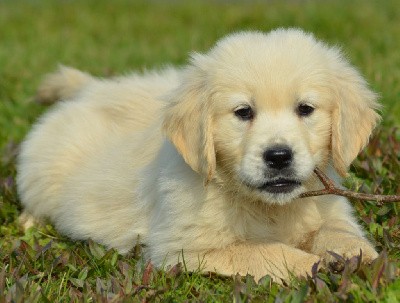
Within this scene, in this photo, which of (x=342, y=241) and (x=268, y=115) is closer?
(x=268, y=115)

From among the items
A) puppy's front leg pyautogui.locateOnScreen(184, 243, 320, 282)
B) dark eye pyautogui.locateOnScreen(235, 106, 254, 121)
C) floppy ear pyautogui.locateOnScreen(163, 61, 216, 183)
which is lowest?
puppy's front leg pyautogui.locateOnScreen(184, 243, 320, 282)

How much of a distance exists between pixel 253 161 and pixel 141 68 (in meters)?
4.31

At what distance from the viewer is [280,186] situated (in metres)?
3.78

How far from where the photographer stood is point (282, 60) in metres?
3.80

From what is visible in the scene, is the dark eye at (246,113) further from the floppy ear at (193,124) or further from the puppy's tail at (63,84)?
the puppy's tail at (63,84)

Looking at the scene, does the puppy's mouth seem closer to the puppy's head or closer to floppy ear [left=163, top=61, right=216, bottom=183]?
the puppy's head

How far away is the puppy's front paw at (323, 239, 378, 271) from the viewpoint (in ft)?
11.6

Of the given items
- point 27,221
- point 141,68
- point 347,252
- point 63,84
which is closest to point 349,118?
point 347,252

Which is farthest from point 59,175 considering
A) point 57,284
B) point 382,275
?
point 382,275

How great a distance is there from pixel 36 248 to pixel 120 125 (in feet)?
3.49

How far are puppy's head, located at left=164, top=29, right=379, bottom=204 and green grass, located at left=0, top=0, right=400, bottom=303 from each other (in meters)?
0.46

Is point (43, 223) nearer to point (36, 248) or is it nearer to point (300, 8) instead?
point (36, 248)

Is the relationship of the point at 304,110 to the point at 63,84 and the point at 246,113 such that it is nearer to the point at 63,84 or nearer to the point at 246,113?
the point at 246,113

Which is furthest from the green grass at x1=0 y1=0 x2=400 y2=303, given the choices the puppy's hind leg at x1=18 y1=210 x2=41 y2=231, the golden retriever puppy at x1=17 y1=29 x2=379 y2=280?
the golden retriever puppy at x1=17 y1=29 x2=379 y2=280
